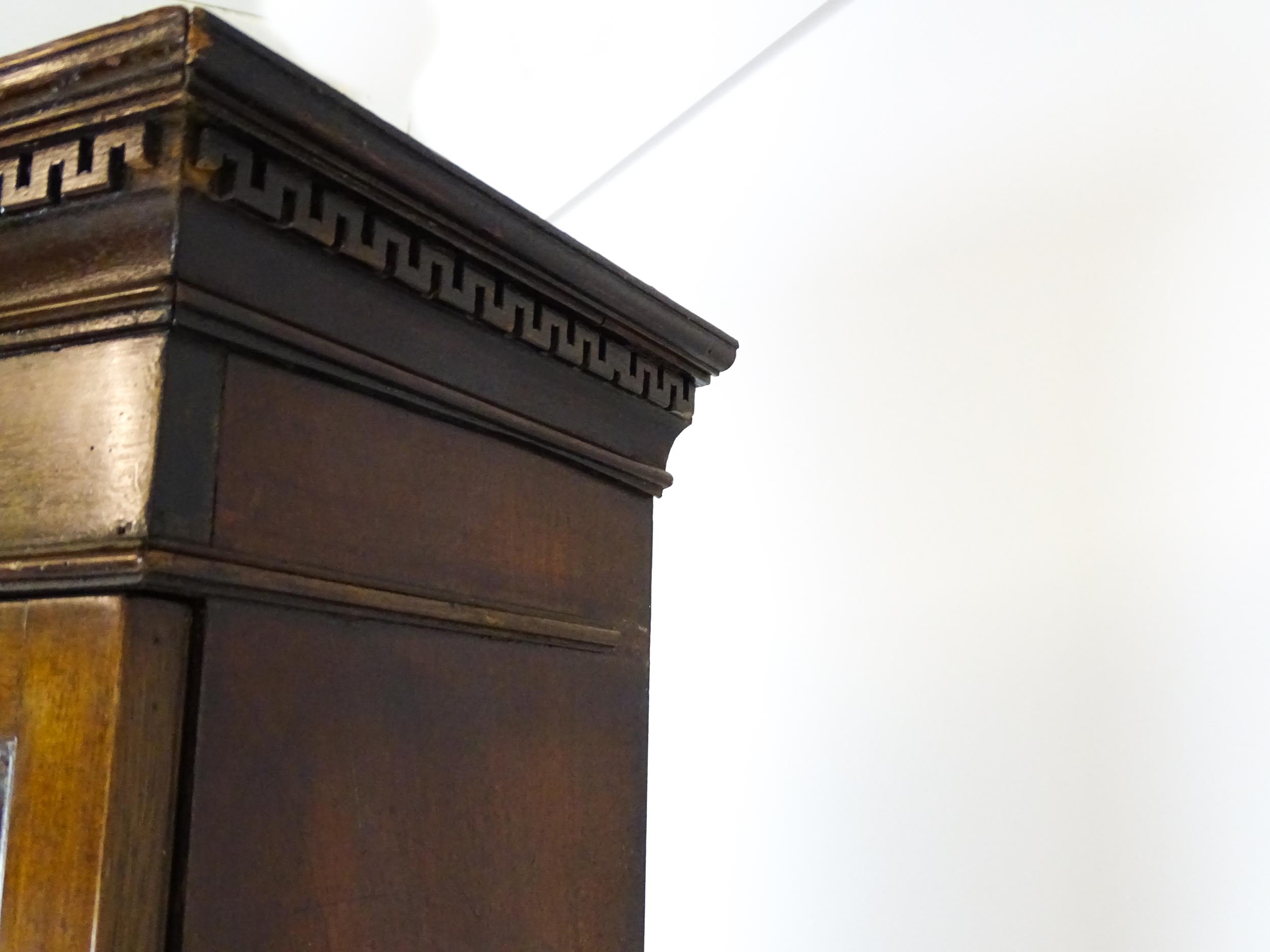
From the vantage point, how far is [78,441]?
0.41 metres

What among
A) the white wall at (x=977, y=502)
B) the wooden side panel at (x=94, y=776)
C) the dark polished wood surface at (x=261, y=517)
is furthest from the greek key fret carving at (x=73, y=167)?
the white wall at (x=977, y=502)

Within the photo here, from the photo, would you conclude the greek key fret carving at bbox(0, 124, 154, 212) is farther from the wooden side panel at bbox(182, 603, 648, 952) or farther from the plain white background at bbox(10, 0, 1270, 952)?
the plain white background at bbox(10, 0, 1270, 952)

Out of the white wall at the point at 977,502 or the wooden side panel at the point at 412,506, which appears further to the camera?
the white wall at the point at 977,502

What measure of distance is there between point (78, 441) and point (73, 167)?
0.10m

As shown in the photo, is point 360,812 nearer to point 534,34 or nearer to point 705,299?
A: point 705,299

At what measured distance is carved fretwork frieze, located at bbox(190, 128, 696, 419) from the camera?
0.41 meters

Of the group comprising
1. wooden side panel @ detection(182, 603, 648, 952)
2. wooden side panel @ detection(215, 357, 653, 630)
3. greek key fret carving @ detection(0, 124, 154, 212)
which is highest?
greek key fret carving @ detection(0, 124, 154, 212)

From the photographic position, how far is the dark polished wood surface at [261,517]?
388mm

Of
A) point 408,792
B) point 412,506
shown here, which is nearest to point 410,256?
point 412,506

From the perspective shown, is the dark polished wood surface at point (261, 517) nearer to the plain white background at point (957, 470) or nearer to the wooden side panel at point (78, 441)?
the wooden side panel at point (78, 441)

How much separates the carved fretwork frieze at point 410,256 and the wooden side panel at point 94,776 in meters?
0.16

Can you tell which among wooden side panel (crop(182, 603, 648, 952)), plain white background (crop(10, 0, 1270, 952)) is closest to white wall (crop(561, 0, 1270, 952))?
plain white background (crop(10, 0, 1270, 952))

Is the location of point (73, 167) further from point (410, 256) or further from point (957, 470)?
point (957, 470)

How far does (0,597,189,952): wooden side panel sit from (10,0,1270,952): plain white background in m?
0.66
